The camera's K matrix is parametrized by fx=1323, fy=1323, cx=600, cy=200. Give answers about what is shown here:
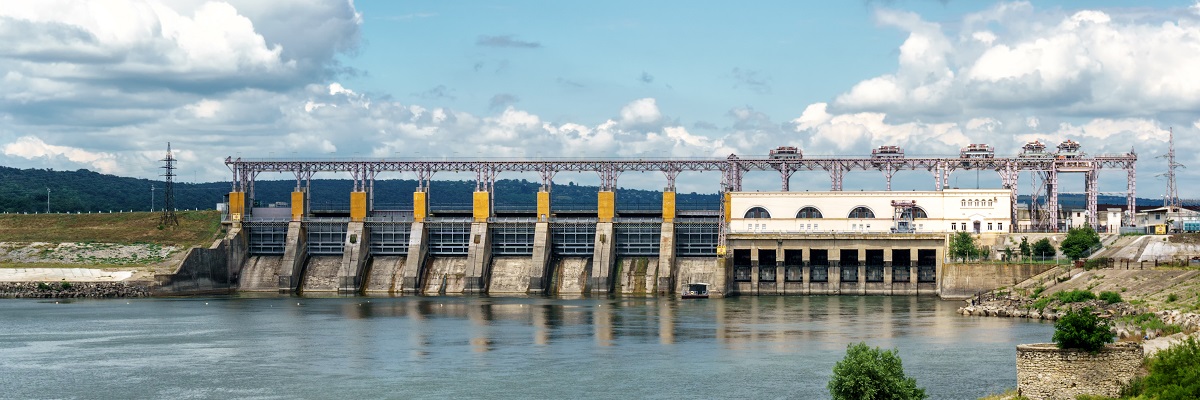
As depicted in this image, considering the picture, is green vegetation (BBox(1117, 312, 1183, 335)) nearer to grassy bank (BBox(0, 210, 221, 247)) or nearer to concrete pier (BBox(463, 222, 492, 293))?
concrete pier (BBox(463, 222, 492, 293))

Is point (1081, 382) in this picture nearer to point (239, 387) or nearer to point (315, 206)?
point (239, 387)

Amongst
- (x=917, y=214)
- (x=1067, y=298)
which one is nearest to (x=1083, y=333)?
(x=1067, y=298)

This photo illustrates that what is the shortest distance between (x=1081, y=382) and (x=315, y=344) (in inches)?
2050

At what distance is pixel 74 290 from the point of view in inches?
5030

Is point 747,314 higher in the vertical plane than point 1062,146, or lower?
lower

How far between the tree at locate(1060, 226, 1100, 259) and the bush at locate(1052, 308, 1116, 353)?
7070cm

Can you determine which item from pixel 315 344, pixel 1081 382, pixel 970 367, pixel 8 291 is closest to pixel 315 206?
pixel 8 291

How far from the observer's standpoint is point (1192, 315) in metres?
74.1

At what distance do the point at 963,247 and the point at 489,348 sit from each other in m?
55.2

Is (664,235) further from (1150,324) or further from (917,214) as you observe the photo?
(1150,324)

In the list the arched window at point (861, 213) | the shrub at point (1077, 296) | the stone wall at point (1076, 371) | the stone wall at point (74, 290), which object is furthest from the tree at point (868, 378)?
the stone wall at point (74, 290)

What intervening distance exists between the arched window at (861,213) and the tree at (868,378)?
80.4 meters

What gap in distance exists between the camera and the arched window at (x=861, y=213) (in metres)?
127

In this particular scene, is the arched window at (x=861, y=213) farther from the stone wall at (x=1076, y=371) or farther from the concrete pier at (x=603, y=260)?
the stone wall at (x=1076, y=371)
